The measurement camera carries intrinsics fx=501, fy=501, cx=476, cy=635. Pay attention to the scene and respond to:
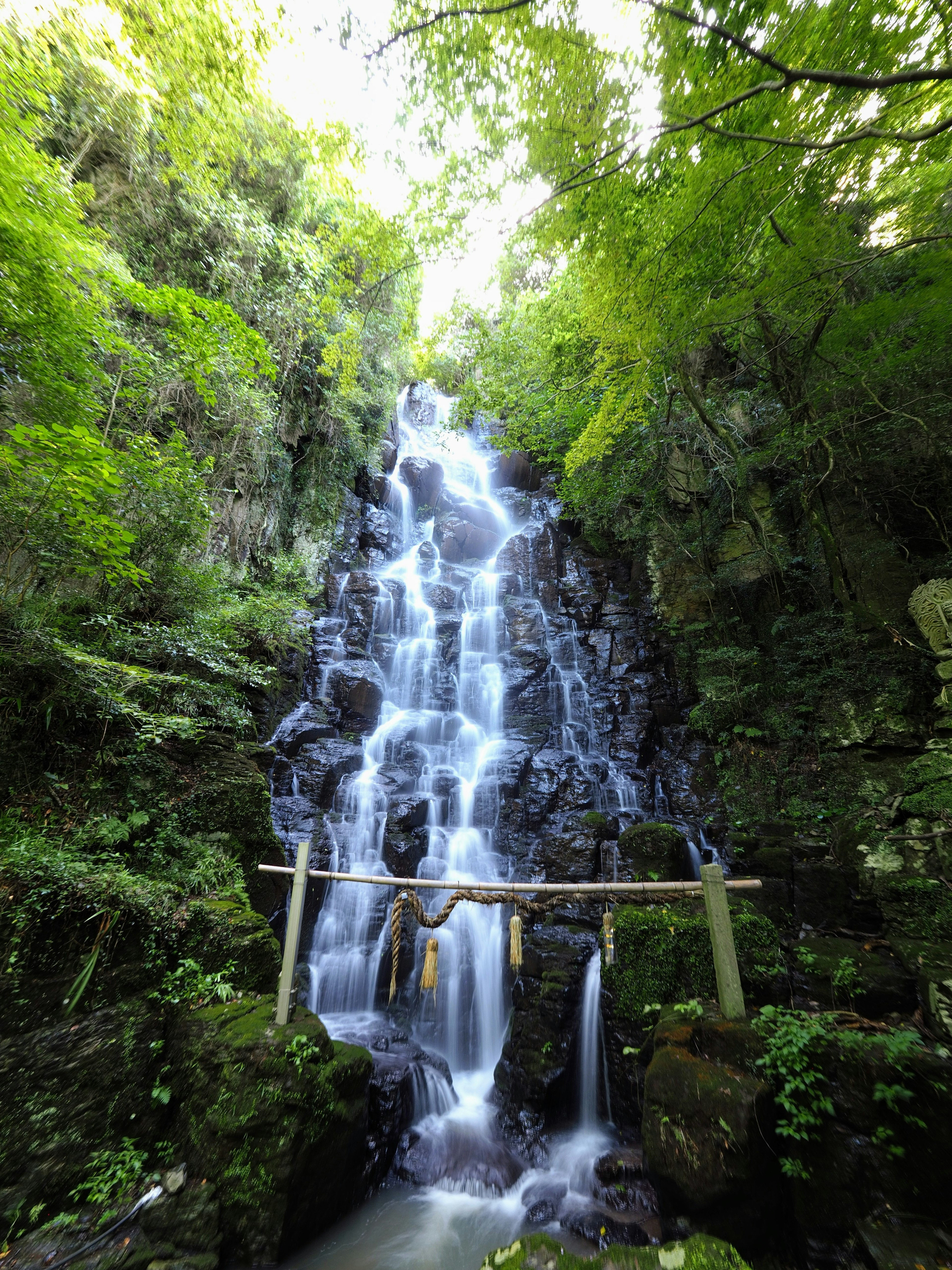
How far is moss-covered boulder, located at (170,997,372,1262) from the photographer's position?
4.13 meters

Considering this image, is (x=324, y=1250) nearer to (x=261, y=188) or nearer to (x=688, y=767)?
(x=688, y=767)

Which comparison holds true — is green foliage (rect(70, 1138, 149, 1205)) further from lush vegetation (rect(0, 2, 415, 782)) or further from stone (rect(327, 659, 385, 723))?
stone (rect(327, 659, 385, 723))

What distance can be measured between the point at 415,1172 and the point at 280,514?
49.9 ft

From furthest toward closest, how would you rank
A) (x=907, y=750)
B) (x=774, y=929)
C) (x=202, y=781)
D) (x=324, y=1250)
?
(x=907, y=750), (x=202, y=781), (x=774, y=929), (x=324, y=1250)

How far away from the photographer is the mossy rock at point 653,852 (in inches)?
300

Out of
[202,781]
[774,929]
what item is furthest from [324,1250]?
[774,929]

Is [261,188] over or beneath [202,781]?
over

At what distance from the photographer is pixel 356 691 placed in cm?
1401

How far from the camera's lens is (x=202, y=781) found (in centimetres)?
702

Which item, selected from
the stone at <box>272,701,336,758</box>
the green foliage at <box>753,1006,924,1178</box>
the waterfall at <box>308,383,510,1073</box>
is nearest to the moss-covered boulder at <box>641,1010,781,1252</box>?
the green foliage at <box>753,1006,924,1178</box>

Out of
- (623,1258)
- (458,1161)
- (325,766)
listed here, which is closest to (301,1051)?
(458,1161)

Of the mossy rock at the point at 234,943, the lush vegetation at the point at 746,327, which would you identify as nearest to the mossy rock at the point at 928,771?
the lush vegetation at the point at 746,327

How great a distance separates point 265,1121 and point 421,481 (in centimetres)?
2212

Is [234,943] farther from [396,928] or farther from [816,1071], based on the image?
[816,1071]
